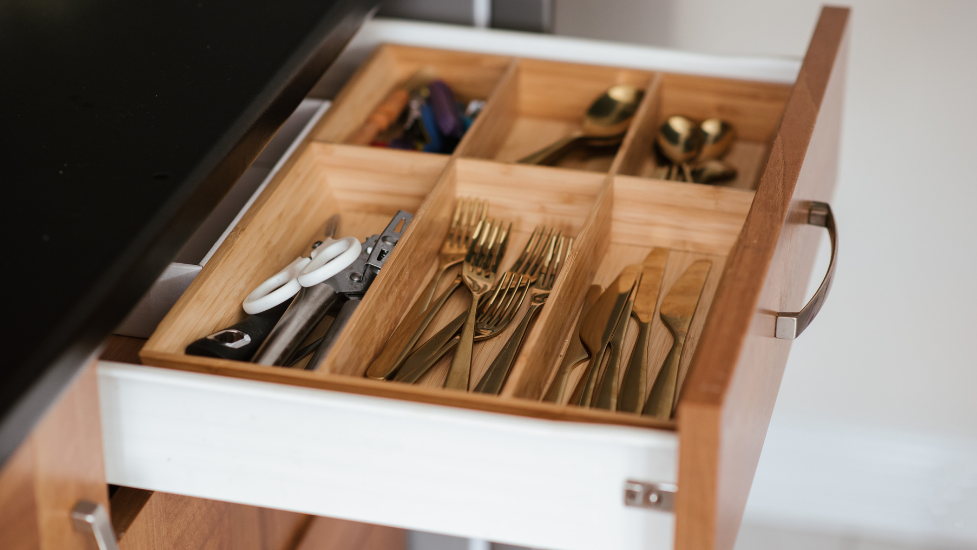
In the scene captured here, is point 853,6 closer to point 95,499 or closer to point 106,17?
point 106,17

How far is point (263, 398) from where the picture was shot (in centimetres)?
60

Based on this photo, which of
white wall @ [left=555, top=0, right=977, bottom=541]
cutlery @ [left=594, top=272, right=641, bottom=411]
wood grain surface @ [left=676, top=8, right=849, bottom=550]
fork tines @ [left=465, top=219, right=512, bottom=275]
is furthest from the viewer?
white wall @ [left=555, top=0, right=977, bottom=541]

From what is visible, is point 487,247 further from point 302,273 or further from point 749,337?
point 749,337

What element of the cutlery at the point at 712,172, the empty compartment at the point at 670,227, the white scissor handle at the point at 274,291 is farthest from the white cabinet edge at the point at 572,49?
the white scissor handle at the point at 274,291

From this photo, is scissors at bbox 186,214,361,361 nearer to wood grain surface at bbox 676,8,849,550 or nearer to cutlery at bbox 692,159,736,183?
wood grain surface at bbox 676,8,849,550

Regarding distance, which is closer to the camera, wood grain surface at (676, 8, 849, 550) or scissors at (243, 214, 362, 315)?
wood grain surface at (676, 8, 849, 550)

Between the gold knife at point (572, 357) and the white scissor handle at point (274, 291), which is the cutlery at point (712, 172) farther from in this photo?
the white scissor handle at point (274, 291)

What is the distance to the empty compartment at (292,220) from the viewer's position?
2.33 ft

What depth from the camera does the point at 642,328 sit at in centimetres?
78

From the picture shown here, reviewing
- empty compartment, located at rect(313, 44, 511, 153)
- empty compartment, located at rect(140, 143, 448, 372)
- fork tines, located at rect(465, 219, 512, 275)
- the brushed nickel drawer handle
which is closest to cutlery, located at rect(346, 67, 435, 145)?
empty compartment, located at rect(313, 44, 511, 153)

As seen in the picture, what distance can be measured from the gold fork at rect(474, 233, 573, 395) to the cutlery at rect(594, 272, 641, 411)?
0.24 feet

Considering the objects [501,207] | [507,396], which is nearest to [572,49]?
[501,207]

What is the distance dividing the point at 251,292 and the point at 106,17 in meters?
A: 0.36

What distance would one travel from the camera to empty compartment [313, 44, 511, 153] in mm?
1119
